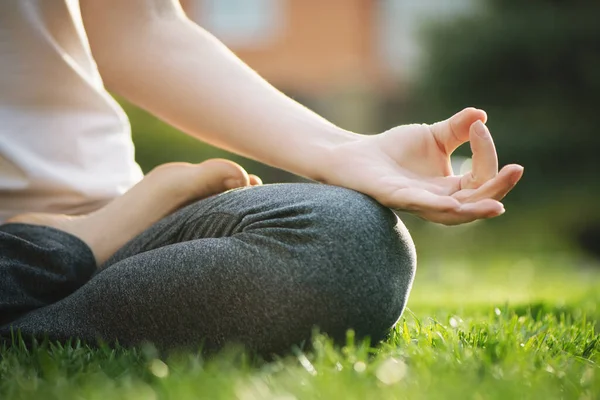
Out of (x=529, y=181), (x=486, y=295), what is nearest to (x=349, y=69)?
(x=529, y=181)

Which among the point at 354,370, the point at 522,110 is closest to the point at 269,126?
the point at 354,370

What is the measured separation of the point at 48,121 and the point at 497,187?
45.3 inches

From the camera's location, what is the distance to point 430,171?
5.47 feet

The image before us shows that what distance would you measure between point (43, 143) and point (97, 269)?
37 centimetres

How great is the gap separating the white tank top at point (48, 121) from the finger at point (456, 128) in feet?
2.88

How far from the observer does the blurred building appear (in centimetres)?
1483

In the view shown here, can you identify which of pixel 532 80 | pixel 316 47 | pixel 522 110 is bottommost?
pixel 316 47

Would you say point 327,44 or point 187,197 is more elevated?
point 187,197

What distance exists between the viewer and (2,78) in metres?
2.01

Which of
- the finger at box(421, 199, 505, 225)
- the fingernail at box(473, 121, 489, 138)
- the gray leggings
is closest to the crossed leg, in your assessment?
the gray leggings

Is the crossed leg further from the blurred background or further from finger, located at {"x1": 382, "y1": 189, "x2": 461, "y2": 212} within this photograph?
the blurred background

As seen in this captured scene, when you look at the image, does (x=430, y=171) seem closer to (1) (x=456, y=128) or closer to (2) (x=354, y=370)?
(1) (x=456, y=128)

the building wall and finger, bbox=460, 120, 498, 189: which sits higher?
finger, bbox=460, 120, 498, 189

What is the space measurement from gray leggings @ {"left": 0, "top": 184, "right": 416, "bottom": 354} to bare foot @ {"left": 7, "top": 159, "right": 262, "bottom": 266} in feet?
0.52
